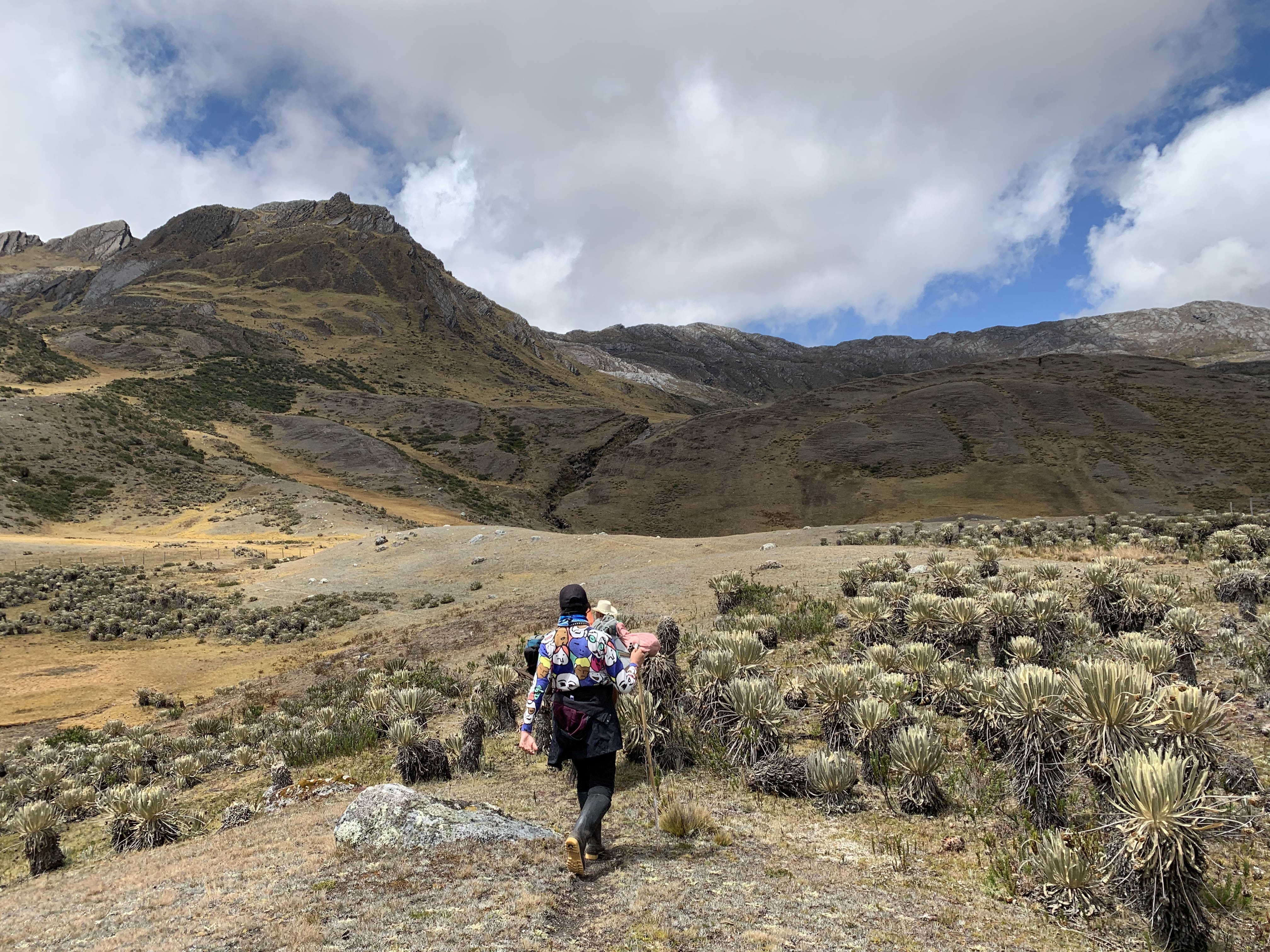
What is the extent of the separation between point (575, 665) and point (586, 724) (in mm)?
395

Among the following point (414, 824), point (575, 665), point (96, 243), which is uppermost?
point (96, 243)

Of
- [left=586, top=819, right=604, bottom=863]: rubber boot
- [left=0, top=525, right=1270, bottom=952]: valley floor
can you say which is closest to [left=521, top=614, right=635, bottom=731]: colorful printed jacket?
[left=586, top=819, right=604, bottom=863]: rubber boot

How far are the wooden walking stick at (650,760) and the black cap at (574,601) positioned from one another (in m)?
0.60

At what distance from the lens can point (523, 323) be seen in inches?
5625

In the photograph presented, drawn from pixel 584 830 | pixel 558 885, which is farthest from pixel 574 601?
pixel 558 885

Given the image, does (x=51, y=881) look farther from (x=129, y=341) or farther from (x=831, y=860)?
(x=129, y=341)

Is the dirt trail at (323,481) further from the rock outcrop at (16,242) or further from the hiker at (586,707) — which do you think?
the rock outcrop at (16,242)

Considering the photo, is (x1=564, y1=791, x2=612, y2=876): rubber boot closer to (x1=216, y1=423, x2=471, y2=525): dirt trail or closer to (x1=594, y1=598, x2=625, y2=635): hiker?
(x1=594, y1=598, x2=625, y2=635): hiker

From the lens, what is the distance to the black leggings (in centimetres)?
420

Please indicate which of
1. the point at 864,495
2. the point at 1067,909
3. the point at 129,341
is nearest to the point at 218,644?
the point at 1067,909

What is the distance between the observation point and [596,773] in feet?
13.9

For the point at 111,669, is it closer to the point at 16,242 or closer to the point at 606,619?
the point at 606,619

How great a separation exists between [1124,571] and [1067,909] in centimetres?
816

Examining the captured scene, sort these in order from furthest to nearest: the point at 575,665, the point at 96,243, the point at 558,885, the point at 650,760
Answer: the point at 96,243, the point at 650,760, the point at 575,665, the point at 558,885
